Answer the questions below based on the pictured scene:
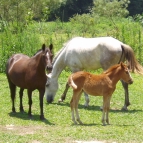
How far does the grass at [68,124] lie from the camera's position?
6953mm

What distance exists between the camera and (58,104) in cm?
1120

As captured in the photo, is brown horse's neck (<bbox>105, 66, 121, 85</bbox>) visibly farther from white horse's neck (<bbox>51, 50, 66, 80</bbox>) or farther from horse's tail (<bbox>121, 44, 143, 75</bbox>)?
white horse's neck (<bbox>51, 50, 66, 80</bbox>)

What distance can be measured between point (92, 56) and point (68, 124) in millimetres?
2824

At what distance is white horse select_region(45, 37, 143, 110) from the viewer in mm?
10500

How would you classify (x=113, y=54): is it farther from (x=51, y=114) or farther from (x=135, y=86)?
(x=135, y=86)

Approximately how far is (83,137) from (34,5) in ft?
81.0

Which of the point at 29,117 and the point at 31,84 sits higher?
the point at 31,84

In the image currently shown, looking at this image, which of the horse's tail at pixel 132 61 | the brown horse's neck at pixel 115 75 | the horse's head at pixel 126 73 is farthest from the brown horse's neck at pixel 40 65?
the horse's tail at pixel 132 61

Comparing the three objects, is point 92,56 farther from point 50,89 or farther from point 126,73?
point 126,73

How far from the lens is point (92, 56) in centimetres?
1084

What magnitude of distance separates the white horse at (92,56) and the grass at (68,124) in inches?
24.1

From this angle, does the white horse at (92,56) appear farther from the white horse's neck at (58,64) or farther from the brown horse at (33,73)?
the brown horse at (33,73)

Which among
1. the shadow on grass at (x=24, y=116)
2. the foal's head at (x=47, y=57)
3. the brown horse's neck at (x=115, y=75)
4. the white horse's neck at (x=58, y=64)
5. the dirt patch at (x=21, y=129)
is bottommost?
the shadow on grass at (x=24, y=116)

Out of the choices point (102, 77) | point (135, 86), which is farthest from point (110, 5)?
point (102, 77)
